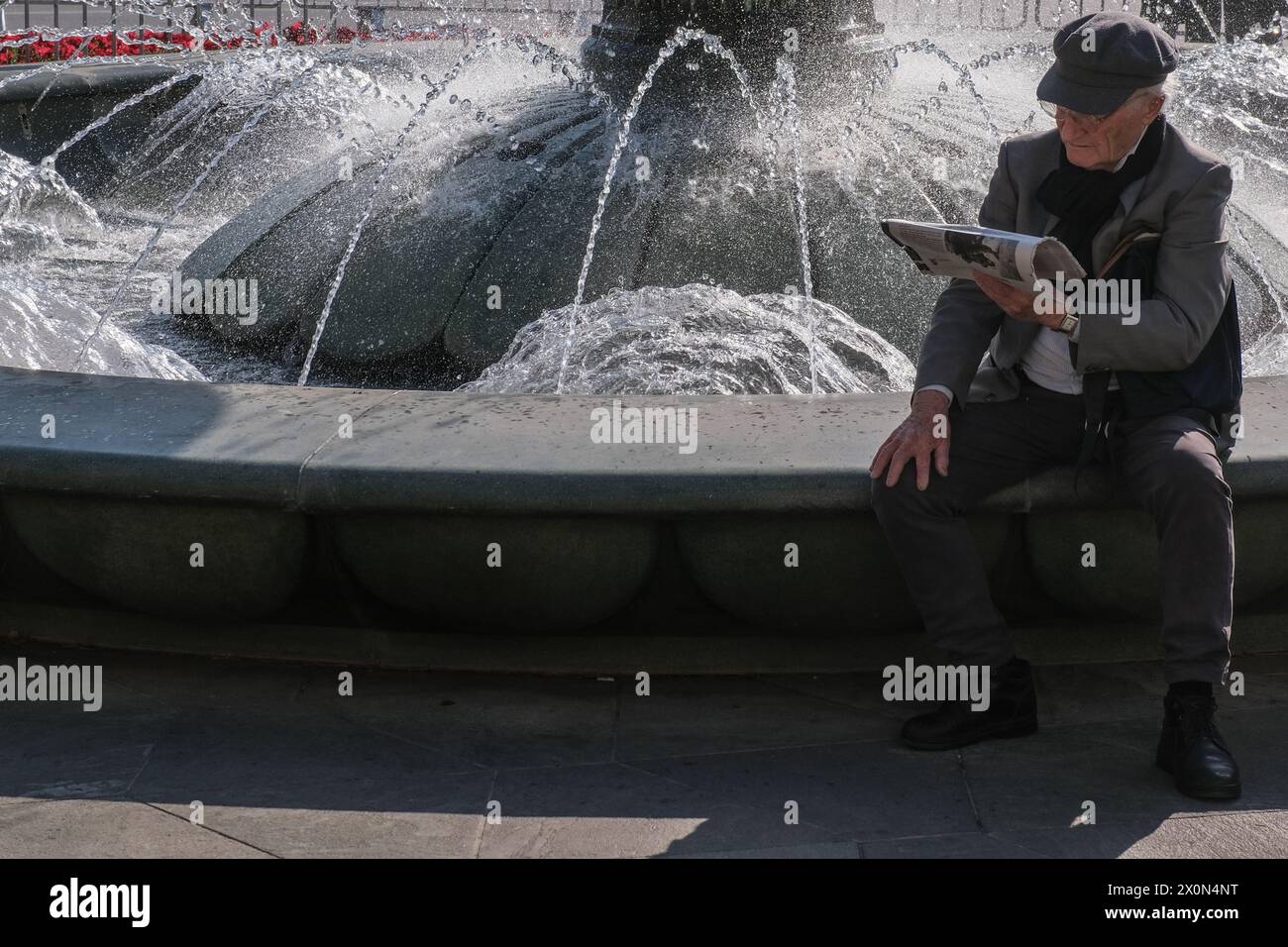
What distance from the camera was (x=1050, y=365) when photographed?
11.3ft

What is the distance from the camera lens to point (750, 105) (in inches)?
209

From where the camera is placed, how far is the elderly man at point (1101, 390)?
10.4 feet

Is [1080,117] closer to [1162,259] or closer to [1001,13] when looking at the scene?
[1162,259]

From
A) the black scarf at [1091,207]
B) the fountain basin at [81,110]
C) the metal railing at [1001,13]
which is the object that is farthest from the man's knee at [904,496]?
the metal railing at [1001,13]

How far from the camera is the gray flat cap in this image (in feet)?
10.5

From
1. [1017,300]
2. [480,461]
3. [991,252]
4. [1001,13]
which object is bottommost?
[480,461]

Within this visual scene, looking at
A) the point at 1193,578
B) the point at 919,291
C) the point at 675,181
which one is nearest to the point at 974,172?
A: the point at 919,291

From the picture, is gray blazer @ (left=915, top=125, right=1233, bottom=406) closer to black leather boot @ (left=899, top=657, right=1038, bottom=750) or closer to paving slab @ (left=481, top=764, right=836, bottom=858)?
black leather boot @ (left=899, top=657, right=1038, bottom=750)

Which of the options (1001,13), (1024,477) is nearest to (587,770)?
(1024,477)

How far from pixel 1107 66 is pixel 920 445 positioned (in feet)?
2.65

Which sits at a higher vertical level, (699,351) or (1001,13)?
(1001,13)

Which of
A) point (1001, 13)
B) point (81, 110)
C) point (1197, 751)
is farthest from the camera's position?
point (1001, 13)

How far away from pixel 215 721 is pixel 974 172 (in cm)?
315

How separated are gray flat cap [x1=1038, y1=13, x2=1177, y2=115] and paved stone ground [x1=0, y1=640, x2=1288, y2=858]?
1269 millimetres
